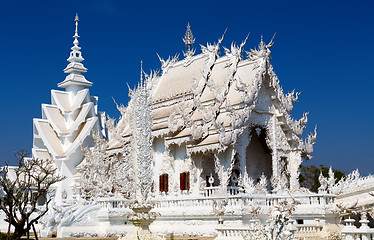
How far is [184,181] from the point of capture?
23.0m

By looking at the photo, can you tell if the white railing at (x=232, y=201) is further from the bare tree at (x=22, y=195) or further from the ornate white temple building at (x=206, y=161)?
the bare tree at (x=22, y=195)

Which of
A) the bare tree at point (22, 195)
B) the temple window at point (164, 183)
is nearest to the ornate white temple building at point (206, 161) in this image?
the temple window at point (164, 183)

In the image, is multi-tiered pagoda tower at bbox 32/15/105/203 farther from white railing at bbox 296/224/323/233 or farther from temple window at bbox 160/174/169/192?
white railing at bbox 296/224/323/233

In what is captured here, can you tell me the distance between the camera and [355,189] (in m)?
21.6

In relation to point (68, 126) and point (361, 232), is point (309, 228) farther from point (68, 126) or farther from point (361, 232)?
point (68, 126)

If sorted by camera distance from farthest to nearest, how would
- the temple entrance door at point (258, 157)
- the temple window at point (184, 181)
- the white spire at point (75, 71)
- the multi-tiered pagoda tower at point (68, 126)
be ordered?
the white spire at point (75, 71)
the multi-tiered pagoda tower at point (68, 126)
the temple entrance door at point (258, 157)
the temple window at point (184, 181)

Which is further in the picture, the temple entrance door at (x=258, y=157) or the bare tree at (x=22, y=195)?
the temple entrance door at (x=258, y=157)

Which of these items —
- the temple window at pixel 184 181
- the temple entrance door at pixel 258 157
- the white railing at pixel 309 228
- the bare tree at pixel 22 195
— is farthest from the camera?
the temple entrance door at pixel 258 157

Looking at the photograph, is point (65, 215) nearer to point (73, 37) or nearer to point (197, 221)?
point (197, 221)

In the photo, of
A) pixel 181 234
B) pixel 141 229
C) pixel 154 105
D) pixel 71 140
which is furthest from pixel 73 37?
pixel 141 229

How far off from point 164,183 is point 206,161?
8.07 feet

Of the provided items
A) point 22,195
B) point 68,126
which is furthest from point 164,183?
point 68,126

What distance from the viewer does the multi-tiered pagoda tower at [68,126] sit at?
103ft

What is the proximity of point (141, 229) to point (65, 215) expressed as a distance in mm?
7941
